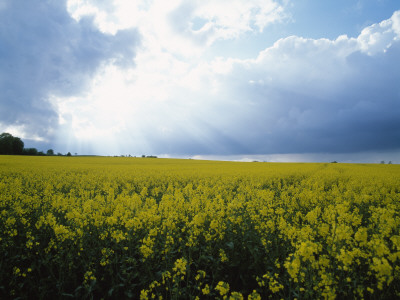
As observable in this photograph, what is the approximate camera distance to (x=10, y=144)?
67312mm

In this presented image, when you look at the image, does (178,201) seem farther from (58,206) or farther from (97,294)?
(58,206)

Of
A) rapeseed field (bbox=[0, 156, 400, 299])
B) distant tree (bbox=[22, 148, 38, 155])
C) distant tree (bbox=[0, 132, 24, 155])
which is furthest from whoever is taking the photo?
distant tree (bbox=[22, 148, 38, 155])

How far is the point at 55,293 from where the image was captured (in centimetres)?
371

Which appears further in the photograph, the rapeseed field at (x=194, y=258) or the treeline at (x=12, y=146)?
the treeline at (x=12, y=146)

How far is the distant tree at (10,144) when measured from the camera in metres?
66.3

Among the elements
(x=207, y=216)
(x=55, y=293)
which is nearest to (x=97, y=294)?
(x=55, y=293)

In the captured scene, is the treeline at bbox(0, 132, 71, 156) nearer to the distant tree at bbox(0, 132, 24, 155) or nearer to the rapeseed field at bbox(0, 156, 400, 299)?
the distant tree at bbox(0, 132, 24, 155)

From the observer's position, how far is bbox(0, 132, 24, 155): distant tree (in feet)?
218

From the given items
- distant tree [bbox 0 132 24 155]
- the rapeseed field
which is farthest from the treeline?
the rapeseed field

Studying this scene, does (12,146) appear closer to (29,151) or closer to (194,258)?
(29,151)

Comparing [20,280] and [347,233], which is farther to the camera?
[20,280]

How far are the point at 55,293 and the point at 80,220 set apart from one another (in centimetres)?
136

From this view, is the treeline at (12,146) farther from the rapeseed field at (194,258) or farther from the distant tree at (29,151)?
the rapeseed field at (194,258)

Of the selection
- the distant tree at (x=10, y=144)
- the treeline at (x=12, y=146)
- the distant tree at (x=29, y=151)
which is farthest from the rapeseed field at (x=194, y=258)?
the distant tree at (x=29, y=151)
